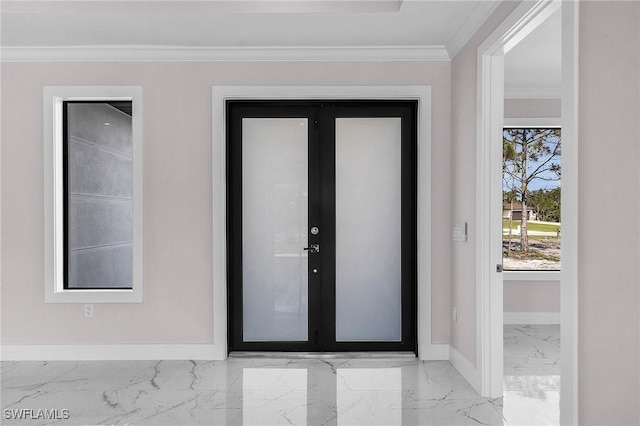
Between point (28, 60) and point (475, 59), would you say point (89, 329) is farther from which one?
point (475, 59)

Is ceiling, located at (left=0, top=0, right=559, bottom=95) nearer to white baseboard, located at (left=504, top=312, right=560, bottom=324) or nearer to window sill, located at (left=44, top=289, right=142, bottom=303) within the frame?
window sill, located at (left=44, top=289, right=142, bottom=303)

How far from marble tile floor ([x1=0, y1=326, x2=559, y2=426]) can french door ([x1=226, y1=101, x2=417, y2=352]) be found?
0.29 m

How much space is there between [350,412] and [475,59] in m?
2.46

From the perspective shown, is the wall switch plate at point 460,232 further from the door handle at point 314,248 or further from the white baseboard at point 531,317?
the white baseboard at point 531,317

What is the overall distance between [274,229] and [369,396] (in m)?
1.54

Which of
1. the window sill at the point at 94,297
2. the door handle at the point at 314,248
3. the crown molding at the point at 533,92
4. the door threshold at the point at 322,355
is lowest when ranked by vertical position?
the door threshold at the point at 322,355

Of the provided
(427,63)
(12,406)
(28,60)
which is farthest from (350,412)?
(28,60)

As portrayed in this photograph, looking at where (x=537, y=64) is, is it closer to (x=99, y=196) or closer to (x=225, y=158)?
(x=225, y=158)

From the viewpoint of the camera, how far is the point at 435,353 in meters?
3.75

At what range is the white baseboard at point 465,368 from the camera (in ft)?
10.2

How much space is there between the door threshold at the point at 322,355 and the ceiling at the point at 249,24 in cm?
246

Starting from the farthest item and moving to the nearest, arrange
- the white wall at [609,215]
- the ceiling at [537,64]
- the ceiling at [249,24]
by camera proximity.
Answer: the ceiling at [537,64] < the ceiling at [249,24] < the white wall at [609,215]

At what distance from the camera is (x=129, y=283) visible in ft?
14.3

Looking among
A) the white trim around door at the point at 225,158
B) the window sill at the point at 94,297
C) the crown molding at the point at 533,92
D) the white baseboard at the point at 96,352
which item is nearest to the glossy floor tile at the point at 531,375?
the white trim around door at the point at 225,158
